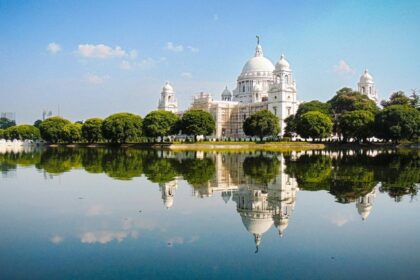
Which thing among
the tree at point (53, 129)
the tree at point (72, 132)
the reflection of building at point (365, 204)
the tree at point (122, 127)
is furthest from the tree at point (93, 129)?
the reflection of building at point (365, 204)

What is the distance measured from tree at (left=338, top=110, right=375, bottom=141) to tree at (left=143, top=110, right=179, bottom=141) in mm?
31281

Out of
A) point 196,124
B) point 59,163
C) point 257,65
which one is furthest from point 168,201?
point 257,65

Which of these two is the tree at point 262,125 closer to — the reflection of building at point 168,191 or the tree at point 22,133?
the reflection of building at point 168,191

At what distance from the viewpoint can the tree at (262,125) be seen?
79669 mm

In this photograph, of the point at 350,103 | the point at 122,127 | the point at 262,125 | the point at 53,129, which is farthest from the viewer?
the point at 53,129

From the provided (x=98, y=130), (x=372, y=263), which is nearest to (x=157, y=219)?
(x=372, y=263)

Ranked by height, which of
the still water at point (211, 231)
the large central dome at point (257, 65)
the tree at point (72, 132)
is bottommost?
the still water at point (211, 231)

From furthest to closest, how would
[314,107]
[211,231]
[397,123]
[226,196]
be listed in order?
[314,107] → [397,123] → [226,196] → [211,231]

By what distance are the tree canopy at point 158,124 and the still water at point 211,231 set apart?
60864 millimetres

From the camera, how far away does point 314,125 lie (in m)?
74.4

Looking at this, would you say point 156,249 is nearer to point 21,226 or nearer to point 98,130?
point 21,226

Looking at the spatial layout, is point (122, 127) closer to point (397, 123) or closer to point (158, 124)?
point (158, 124)

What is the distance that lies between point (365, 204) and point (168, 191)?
7.63 metres

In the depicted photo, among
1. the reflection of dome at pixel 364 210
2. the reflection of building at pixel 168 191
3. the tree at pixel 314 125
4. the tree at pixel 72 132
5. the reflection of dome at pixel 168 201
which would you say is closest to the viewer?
the reflection of dome at pixel 364 210
